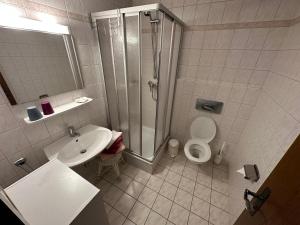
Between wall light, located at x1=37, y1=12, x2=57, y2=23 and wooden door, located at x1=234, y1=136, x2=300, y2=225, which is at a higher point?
wall light, located at x1=37, y1=12, x2=57, y2=23

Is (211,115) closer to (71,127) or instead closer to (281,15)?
(281,15)

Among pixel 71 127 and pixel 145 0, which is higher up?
pixel 145 0

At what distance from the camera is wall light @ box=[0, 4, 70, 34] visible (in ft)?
2.85

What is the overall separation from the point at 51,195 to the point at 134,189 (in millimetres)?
1111

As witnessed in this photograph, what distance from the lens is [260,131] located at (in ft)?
4.12

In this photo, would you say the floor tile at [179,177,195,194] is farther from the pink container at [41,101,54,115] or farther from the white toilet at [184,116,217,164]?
the pink container at [41,101,54,115]

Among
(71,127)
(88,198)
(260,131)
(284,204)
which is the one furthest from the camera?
(71,127)

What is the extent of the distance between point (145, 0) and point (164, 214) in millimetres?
2754

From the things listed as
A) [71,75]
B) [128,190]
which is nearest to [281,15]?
[71,75]

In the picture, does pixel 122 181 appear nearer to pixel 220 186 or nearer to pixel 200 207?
pixel 200 207

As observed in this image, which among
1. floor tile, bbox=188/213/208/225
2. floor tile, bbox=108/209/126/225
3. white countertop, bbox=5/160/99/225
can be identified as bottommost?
floor tile, bbox=108/209/126/225

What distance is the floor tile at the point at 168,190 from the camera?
A: 5.45 feet

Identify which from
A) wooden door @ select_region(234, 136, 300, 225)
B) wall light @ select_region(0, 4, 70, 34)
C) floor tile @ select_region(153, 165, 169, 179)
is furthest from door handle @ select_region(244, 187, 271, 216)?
wall light @ select_region(0, 4, 70, 34)

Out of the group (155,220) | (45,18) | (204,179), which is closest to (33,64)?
(45,18)
